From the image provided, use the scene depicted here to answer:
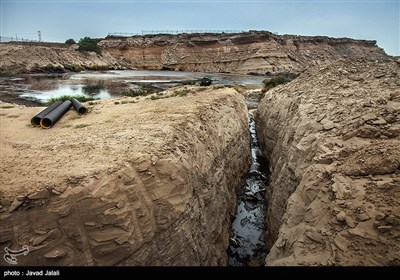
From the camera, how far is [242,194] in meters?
12.8

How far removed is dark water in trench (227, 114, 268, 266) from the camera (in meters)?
9.26

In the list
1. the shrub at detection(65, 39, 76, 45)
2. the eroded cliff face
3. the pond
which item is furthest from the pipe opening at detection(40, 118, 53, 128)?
the shrub at detection(65, 39, 76, 45)

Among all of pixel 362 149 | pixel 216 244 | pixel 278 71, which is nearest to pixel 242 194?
pixel 216 244

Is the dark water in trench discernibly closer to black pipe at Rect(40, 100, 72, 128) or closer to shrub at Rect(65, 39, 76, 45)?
black pipe at Rect(40, 100, 72, 128)

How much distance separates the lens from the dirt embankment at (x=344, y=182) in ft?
14.8

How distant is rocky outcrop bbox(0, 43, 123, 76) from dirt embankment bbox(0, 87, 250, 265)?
3955cm

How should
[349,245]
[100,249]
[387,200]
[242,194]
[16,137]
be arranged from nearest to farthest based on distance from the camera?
[349,245] → [387,200] → [100,249] → [16,137] → [242,194]

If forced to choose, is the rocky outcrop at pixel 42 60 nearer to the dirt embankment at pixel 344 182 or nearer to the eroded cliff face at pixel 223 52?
the eroded cliff face at pixel 223 52

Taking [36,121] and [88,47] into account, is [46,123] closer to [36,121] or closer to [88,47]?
[36,121]

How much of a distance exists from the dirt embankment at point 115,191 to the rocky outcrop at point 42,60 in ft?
130

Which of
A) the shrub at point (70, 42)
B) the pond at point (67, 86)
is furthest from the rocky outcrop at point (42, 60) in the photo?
the shrub at point (70, 42)
